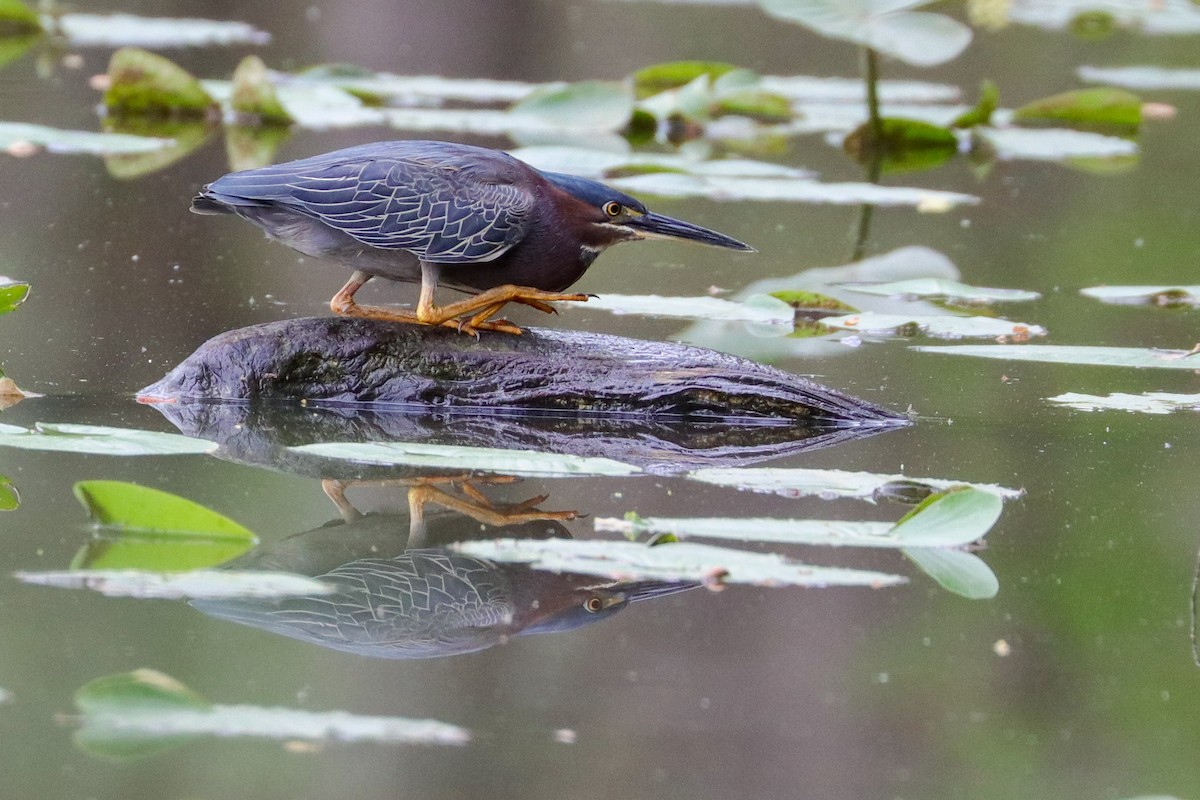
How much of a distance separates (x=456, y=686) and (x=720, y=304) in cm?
334

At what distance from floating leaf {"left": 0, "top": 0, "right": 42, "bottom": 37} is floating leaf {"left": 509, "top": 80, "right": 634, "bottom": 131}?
5449 mm

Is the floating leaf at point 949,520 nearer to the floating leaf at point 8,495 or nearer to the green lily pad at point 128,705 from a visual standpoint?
the green lily pad at point 128,705

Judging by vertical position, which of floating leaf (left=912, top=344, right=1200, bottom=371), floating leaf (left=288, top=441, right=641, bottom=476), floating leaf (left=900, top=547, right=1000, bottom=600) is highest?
floating leaf (left=288, top=441, right=641, bottom=476)

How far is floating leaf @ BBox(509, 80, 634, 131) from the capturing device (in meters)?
9.84

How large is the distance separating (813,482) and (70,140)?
593 centimetres

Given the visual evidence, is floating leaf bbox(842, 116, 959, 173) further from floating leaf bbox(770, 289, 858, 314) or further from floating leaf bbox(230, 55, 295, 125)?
floating leaf bbox(770, 289, 858, 314)

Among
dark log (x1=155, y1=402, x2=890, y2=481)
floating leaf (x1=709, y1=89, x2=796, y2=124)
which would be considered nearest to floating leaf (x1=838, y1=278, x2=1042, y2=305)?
dark log (x1=155, y1=402, x2=890, y2=481)

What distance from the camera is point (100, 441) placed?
4094mm

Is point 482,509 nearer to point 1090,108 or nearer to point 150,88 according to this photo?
point 150,88

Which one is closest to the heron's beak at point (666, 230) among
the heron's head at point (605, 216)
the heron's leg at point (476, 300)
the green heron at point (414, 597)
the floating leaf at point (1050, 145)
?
the heron's head at point (605, 216)

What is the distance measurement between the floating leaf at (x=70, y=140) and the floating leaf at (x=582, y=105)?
2.28 metres

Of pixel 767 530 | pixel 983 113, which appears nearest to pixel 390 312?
pixel 767 530

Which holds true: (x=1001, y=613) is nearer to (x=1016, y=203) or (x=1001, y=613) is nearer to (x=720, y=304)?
(x=720, y=304)

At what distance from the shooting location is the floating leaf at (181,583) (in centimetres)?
324
